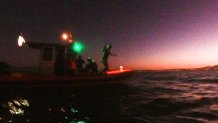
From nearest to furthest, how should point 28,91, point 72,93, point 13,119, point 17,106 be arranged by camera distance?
point 13,119
point 17,106
point 28,91
point 72,93

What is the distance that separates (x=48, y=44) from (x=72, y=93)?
12.9 ft

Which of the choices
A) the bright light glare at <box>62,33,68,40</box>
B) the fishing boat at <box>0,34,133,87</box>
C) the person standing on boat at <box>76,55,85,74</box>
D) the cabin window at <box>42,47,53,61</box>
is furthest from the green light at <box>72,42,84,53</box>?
the cabin window at <box>42,47,53,61</box>

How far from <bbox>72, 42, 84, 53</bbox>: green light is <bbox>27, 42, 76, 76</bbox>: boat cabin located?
0.40 m

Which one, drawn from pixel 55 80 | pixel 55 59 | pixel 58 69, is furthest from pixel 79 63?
pixel 55 80

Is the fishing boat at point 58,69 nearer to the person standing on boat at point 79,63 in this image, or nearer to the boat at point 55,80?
the boat at point 55,80

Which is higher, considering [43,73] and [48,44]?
[48,44]

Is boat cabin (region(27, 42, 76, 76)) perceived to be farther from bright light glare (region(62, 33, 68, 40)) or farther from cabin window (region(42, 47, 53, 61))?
bright light glare (region(62, 33, 68, 40))

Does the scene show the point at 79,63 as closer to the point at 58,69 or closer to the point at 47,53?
the point at 58,69

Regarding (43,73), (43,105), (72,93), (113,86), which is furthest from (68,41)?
(43,105)

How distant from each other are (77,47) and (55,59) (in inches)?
82.7

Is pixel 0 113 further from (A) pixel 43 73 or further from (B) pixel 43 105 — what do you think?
(A) pixel 43 73

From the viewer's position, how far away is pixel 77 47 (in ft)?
57.0

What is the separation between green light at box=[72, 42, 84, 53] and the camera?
56.5ft

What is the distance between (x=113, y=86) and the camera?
1909 cm
